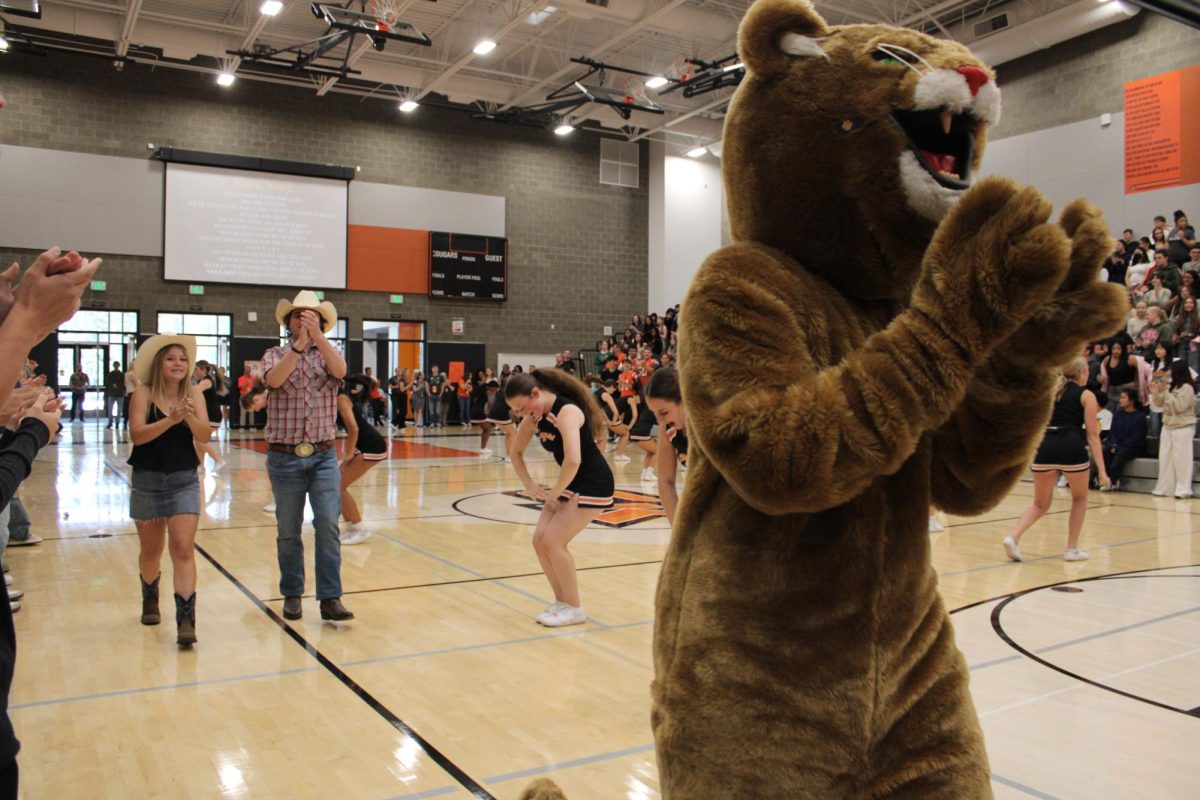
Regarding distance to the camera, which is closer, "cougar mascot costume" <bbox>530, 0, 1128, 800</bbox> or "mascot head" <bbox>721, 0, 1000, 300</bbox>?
"cougar mascot costume" <bbox>530, 0, 1128, 800</bbox>

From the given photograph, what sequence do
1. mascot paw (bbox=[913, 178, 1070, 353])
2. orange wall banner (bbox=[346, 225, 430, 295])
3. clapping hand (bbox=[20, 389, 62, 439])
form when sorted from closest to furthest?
mascot paw (bbox=[913, 178, 1070, 353]) → clapping hand (bbox=[20, 389, 62, 439]) → orange wall banner (bbox=[346, 225, 430, 295])

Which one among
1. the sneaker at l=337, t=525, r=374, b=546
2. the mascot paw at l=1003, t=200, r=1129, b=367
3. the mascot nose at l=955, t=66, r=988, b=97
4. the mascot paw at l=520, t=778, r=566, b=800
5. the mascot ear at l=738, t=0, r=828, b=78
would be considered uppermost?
the mascot ear at l=738, t=0, r=828, b=78

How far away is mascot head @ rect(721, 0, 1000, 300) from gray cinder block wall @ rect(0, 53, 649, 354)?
22144 millimetres

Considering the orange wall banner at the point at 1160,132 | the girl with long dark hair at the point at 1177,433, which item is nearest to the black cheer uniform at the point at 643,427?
the girl with long dark hair at the point at 1177,433

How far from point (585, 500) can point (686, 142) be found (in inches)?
901

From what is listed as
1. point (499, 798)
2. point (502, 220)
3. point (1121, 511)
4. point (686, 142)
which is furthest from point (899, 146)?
point (686, 142)

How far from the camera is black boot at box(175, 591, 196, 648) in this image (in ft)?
16.5

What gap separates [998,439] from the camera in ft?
5.34

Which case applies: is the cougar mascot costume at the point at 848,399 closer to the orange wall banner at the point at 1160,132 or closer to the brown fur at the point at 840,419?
the brown fur at the point at 840,419

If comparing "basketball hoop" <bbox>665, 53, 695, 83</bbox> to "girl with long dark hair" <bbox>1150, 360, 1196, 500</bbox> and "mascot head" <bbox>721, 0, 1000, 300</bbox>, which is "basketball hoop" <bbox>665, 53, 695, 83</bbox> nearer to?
"girl with long dark hair" <bbox>1150, 360, 1196, 500</bbox>

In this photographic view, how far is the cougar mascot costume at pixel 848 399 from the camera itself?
1385mm

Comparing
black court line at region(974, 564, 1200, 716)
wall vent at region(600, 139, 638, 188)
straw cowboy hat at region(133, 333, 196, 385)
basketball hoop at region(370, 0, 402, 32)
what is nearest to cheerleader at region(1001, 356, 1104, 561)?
black court line at region(974, 564, 1200, 716)

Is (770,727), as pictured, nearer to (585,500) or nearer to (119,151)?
(585,500)

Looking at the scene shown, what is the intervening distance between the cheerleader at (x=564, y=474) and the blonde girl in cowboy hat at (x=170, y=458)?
1.86m
